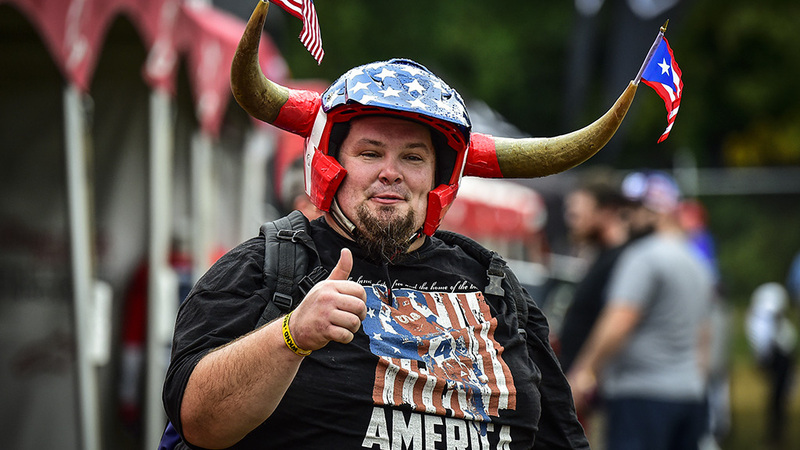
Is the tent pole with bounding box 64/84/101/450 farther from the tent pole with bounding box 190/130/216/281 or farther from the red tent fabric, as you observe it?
the tent pole with bounding box 190/130/216/281

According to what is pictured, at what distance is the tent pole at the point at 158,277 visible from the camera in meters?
5.89

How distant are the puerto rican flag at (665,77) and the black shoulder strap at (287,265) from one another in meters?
0.94

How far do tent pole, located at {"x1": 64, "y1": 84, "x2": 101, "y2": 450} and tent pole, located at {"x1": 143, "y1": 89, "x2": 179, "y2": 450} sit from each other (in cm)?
97

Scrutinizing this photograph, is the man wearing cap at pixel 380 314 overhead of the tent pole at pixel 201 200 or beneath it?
beneath

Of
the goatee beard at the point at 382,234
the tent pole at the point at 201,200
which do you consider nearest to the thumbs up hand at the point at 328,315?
the goatee beard at the point at 382,234

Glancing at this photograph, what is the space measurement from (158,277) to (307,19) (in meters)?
3.68

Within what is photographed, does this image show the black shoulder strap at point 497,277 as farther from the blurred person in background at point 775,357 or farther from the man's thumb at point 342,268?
the blurred person in background at point 775,357

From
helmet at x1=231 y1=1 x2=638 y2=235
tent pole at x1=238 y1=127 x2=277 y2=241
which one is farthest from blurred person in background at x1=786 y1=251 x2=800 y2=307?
helmet at x1=231 y1=1 x2=638 y2=235

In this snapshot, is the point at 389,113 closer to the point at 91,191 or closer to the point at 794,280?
the point at 91,191

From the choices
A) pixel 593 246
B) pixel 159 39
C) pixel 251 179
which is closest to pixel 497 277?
pixel 159 39

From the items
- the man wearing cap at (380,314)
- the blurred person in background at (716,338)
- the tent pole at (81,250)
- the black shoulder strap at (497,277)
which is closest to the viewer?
the man wearing cap at (380,314)

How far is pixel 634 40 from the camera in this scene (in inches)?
436

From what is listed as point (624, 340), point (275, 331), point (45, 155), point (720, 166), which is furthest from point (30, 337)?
point (720, 166)

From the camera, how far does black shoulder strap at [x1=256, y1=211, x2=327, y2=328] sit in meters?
2.29
